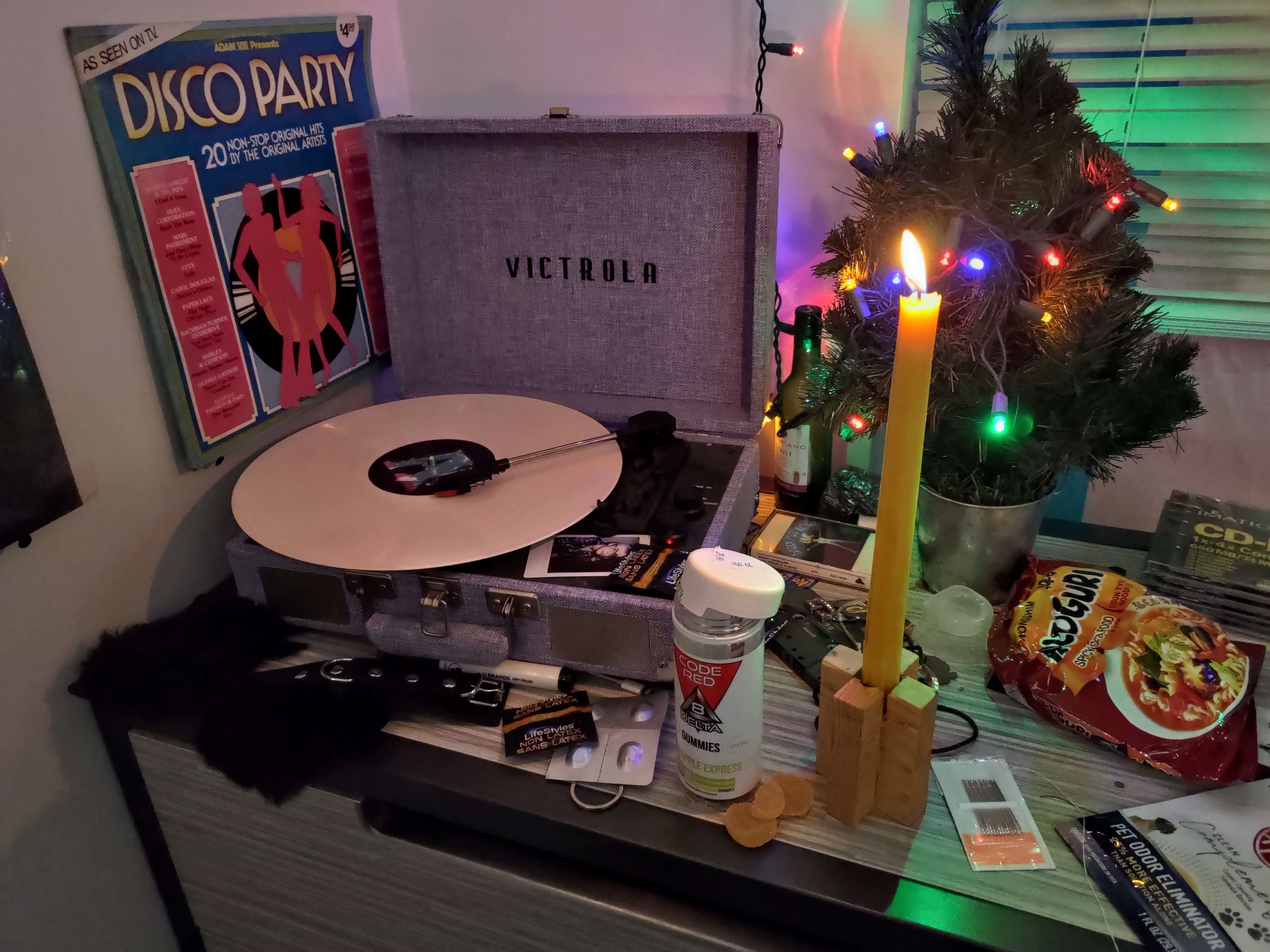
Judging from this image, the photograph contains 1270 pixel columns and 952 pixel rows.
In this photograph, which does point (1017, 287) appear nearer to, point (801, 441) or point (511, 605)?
point (801, 441)

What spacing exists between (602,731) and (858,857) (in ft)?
0.71

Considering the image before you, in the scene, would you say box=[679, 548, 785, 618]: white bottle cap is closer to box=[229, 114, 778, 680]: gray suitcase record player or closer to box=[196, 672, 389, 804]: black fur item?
box=[229, 114, 778, 680]: gray suitcase record player

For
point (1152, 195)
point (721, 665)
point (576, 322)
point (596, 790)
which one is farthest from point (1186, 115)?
point (596, 790)

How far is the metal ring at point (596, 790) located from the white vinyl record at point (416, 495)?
0.20 m

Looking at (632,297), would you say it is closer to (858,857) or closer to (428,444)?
(428,444)

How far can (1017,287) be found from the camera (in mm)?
761

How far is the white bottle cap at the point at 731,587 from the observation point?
578 millimetres

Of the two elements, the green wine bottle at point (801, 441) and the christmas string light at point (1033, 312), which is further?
the green wine bottle at point (801, 441)

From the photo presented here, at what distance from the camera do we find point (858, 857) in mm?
616

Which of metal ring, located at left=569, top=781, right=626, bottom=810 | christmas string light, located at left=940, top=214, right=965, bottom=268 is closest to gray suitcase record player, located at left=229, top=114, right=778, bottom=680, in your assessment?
metal ring, located at left=569, top=781, right=626, bottom=810

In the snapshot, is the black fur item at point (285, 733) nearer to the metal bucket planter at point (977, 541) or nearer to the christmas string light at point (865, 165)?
the metal bucket planter at point (977, 541)

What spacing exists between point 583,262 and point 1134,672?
71 centimetres

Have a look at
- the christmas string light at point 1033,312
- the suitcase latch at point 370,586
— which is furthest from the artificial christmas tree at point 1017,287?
the suitcase latch at point 370,586

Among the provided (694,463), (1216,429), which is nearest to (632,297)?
(694,463)
